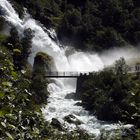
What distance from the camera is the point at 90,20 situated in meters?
112

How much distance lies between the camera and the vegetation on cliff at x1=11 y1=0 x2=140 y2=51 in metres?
104

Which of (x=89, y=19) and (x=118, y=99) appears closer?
(x=118, y=99)

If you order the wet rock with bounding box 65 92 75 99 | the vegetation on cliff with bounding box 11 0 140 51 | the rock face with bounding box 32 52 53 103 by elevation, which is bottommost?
the wet rock with bounding box 65 92 75 99

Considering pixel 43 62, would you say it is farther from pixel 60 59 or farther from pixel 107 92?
pixel 107 92

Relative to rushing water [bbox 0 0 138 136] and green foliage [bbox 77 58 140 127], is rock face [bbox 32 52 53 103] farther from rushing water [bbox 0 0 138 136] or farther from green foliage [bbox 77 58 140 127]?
green foliage [bbox 77 58 140 127]

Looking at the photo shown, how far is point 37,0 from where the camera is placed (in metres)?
109

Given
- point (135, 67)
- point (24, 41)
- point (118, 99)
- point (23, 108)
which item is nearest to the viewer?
point (23, 108)

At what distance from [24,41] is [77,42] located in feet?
88.4

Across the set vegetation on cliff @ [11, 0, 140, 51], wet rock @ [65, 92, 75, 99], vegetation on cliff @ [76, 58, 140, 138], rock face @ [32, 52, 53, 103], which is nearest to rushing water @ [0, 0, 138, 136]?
wet rock @ [65, 92, 75, 99]

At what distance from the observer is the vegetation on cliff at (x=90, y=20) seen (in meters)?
104

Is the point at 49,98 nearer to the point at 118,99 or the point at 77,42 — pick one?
the point at 118,99

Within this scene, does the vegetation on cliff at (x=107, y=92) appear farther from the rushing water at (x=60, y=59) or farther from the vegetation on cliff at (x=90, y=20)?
the vegetation on cliff at (x=90, y=20)

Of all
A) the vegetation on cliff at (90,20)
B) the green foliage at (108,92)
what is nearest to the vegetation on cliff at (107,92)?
the green foliage at (108,92)

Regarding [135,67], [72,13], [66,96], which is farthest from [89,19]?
[66,96]
